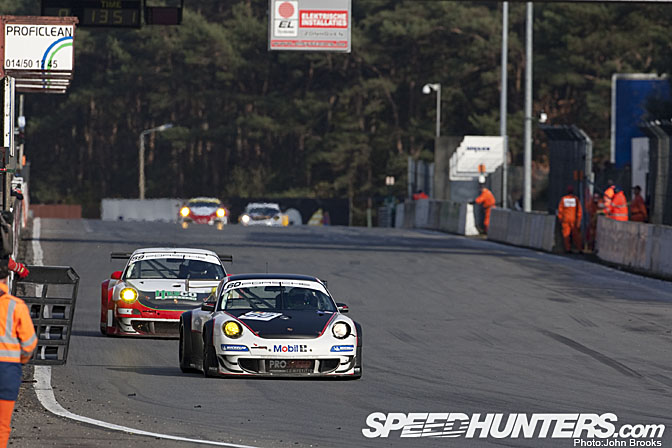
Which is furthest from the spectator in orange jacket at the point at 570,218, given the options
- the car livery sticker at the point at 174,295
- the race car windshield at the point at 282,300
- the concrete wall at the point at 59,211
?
the concrete wall at the point at 59,211

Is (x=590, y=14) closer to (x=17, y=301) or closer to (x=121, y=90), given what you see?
(x=121, y=90)

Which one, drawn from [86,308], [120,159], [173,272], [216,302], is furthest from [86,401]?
[120,159]

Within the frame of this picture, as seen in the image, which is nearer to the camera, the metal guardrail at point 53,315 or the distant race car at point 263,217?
the metal guardrail at point 53,315

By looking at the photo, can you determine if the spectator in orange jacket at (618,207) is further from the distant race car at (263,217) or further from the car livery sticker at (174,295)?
the distant race car at (263,217)

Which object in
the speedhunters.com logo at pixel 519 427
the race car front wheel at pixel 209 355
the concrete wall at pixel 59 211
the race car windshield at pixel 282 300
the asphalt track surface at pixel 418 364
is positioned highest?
the race car windshield at pixel 282 300

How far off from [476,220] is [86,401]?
A: 107ft

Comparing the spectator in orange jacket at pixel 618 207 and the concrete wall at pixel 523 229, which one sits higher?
the spectator in orange jacket at pixel 618 207

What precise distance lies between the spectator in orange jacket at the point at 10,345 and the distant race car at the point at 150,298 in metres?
8.73

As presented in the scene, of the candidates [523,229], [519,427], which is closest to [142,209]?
[523,229]

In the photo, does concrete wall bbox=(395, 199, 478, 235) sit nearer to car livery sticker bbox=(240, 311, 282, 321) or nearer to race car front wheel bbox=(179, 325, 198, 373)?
race car front wheel bbox=(179, 325, 198, 373)

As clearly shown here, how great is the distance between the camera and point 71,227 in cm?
4466

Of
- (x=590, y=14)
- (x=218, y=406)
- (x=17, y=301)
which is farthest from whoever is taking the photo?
(x=590, y=14)

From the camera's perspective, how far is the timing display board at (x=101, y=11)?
93.5 ft

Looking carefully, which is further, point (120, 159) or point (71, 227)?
point (120, 159)
